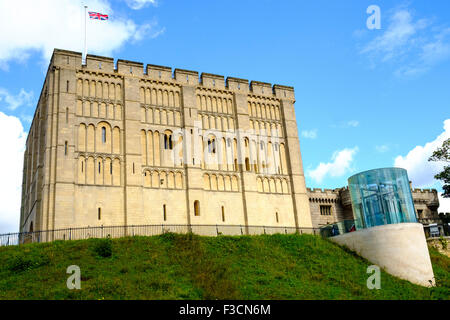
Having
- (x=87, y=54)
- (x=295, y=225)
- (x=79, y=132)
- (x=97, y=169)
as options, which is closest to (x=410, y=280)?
(x=295, y=225)

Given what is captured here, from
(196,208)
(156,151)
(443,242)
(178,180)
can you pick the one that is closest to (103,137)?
(156,151)

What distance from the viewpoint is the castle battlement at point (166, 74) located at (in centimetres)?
3359

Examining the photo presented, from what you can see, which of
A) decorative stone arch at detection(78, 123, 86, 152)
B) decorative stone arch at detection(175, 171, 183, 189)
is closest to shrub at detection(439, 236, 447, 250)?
decorative stone arch at detection(175, 171, 183, 189)

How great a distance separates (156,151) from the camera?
112 feet

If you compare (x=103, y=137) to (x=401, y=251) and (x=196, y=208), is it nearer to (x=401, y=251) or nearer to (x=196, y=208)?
(x=196, y=208)

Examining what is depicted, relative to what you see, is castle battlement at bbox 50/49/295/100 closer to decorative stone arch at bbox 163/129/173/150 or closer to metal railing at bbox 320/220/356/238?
decorative stone arch at bbox 163/129/173/150

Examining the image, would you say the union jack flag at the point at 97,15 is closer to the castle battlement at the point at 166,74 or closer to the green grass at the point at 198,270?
the castle battlement at the point at 166,74

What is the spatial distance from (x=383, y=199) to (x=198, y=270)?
1161cm

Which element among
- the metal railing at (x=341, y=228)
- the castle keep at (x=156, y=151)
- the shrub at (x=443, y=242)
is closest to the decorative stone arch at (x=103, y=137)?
the castle keep at (x=156, y=151)

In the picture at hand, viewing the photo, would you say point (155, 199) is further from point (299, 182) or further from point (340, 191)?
point (340, 191)

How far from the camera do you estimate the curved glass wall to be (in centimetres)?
2525

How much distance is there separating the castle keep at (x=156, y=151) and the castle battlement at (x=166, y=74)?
0.27 ft

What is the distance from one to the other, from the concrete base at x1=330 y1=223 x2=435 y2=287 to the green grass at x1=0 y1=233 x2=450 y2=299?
0.64 meters
